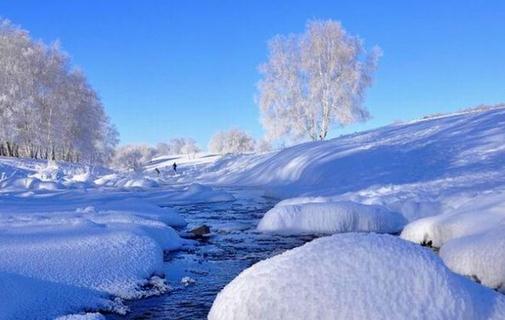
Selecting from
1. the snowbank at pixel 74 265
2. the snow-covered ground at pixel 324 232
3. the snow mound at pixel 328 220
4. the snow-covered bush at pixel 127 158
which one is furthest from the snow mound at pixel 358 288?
the snow-covered bush at pixel 127 158

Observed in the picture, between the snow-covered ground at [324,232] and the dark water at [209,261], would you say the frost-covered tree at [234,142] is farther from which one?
the dark water at [209,261]

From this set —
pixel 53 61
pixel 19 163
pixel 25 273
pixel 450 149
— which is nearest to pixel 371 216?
pixel 25 273

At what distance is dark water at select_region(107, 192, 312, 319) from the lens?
219 inches

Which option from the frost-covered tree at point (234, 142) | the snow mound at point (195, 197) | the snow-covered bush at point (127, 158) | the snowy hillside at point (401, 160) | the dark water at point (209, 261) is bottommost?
the dark water at point (209, 261)

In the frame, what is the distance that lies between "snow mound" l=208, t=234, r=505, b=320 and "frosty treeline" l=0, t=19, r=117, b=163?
4100 centimetres

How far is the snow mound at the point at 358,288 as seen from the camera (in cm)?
385

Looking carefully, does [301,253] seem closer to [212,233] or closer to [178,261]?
[178,261]

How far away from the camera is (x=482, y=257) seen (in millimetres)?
6531

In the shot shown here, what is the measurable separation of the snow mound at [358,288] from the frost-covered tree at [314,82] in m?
38.1

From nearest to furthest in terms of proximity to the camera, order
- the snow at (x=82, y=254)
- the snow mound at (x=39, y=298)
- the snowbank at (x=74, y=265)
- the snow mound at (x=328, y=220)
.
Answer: the snow mound at (x=39, y=298) → the snowbank at (x=74, y=265) → the snow at (x=82, y=254) → the snow mound at (x=328, y=220)

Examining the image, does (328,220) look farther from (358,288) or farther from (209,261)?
(358,288)

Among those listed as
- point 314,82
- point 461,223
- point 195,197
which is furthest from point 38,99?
point 461,223

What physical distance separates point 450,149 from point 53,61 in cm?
3580

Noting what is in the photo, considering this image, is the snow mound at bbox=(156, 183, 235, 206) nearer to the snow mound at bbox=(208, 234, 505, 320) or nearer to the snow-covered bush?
the snow mound at bbox=(208, 234, 505, 320)
